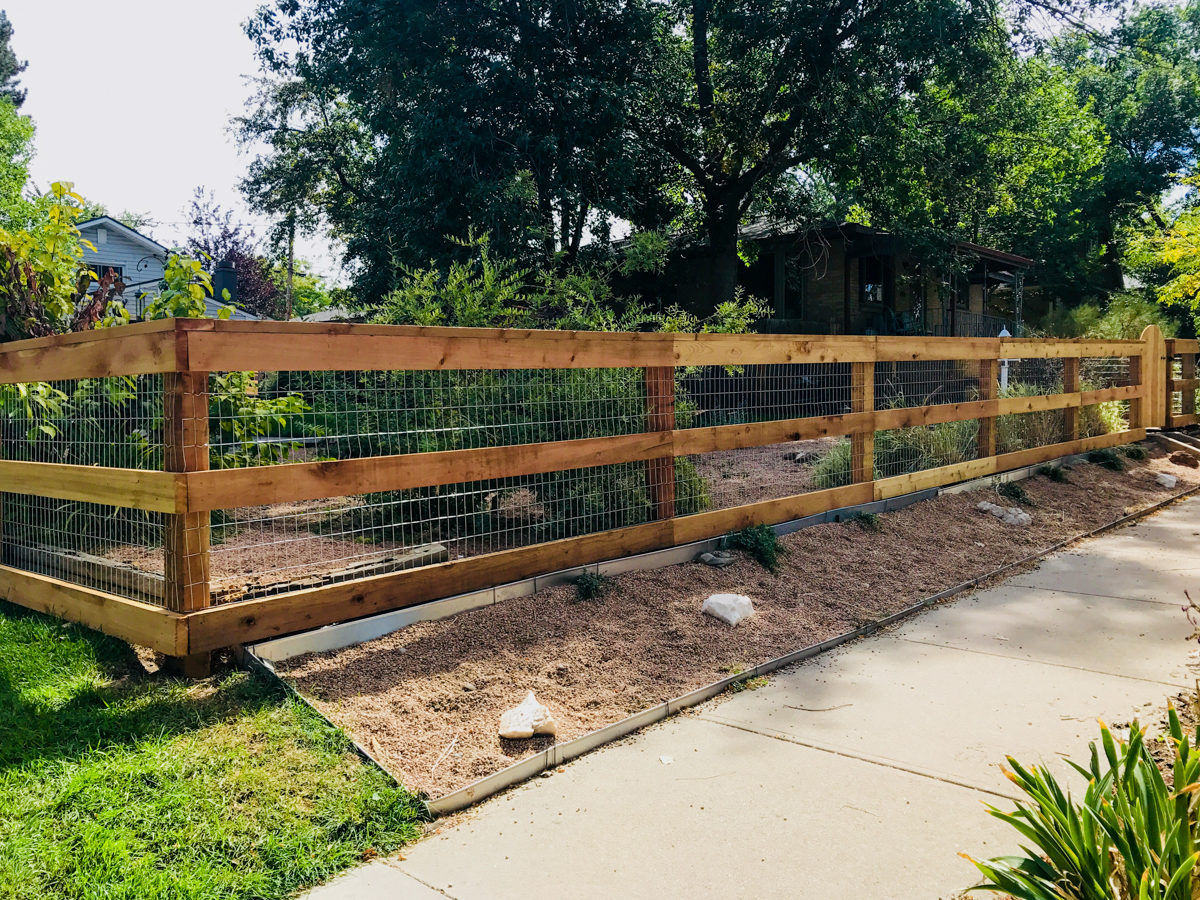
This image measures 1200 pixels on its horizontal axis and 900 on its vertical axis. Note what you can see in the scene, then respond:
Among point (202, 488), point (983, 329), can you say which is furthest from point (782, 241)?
point (202, 488)

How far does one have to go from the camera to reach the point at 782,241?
20812 millimetres

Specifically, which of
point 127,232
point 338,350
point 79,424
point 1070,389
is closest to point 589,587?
point 338,350

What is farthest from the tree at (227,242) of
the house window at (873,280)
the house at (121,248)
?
Result: the house window at (873,280)

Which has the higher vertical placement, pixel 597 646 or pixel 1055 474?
pixel 1055 474

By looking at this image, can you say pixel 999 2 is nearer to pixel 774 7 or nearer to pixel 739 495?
pixel 774 7

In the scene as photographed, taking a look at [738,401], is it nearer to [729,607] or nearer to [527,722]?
[729,607]

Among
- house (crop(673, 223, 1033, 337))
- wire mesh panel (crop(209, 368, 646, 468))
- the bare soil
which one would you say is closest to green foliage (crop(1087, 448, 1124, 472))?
the bare soil

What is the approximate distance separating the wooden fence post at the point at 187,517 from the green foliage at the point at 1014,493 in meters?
7.31

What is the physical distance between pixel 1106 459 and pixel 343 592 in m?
9.75

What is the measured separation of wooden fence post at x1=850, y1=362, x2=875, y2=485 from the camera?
7336 mm

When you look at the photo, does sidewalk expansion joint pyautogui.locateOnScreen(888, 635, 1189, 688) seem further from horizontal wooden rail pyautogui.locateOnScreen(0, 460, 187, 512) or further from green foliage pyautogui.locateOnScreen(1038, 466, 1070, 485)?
green foliage pyautogui.locateOnScreen(1038, 466, 1070, 485)

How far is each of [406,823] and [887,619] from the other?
3.28 metres

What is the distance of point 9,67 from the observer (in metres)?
42.7

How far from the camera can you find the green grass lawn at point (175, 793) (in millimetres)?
2516
